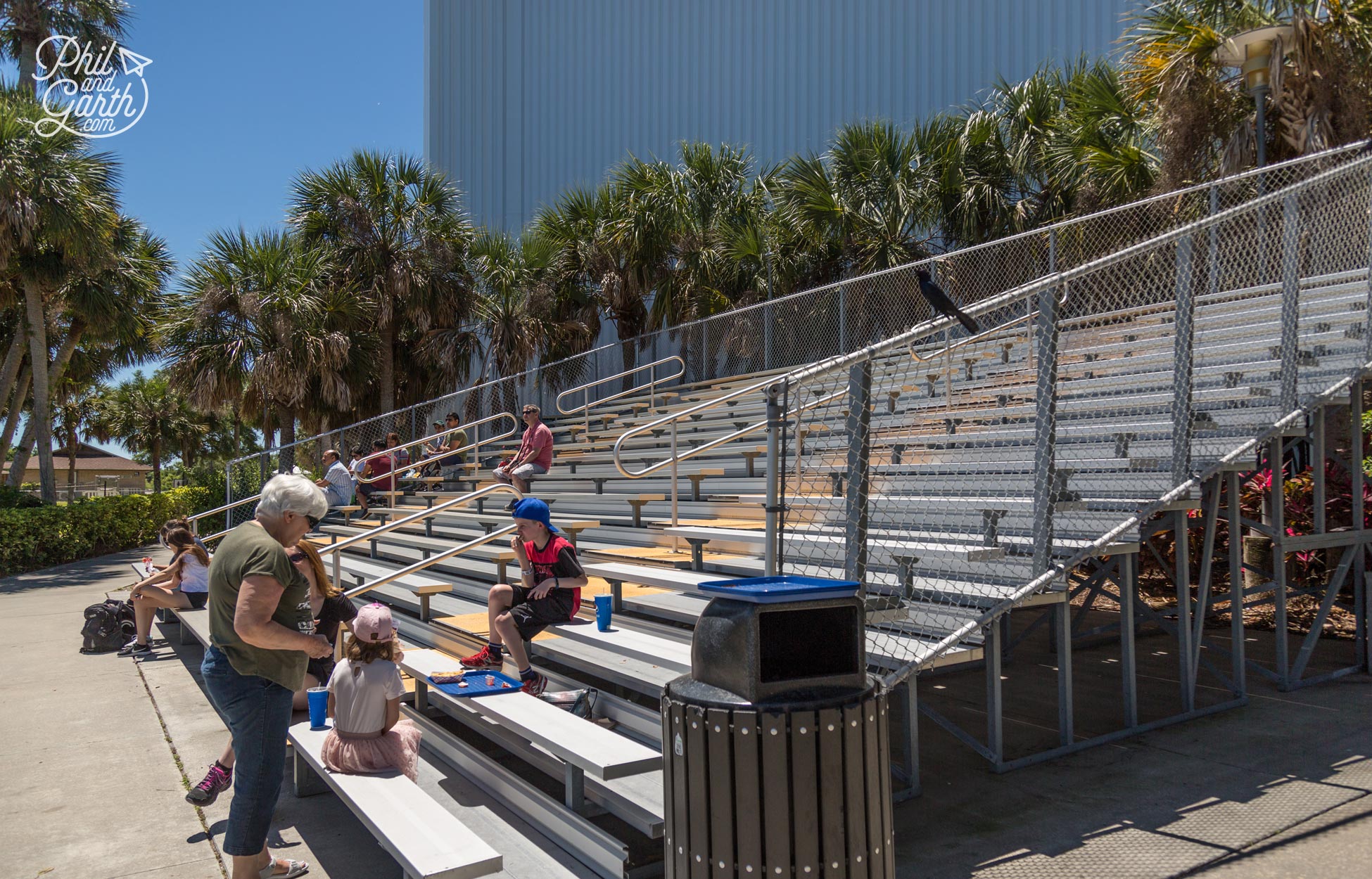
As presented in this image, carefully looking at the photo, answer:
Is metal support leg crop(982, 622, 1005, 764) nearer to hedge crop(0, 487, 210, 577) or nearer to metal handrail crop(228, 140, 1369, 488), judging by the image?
metal handrail crop(228, 140, 1369, 488)

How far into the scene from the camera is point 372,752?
4711mm

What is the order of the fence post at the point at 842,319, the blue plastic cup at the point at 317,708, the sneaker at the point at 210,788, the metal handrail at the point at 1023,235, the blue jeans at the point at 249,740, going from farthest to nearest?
the fence post at the point at 842,319 → the metal handrail at the point at 1023,235 → the sneaker at the point at 210,788 → the blue plastic cup at the point at 317,708 → the blue jeans at the point at 249,740

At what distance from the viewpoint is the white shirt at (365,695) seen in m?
4.69

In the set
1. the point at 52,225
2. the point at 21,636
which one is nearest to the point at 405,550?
the point at 21,636

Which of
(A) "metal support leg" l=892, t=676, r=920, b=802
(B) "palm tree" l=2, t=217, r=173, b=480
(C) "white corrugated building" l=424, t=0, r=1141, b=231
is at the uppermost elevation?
(C) "white corrugated building" l=424, t=0, r=1141, b=231

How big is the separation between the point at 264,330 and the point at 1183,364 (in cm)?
1652

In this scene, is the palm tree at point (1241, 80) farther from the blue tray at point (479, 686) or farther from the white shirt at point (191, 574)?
the white shirt at point (191, 574)

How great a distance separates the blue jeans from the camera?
13.0 ft

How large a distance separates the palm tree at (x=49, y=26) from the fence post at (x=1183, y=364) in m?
24.7

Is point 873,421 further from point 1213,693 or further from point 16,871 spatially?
point 16,871

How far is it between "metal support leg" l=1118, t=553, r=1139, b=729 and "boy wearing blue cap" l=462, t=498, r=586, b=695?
3.29 metres

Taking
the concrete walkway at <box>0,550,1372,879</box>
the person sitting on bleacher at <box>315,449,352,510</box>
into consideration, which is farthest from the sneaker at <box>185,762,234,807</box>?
the person sitting on bleacher at <box>315,449,352,510</box>

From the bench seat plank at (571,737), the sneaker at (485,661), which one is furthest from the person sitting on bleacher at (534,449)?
the bench seat plank at (571,737)

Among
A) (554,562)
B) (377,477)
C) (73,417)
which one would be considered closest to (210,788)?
(554,562)
